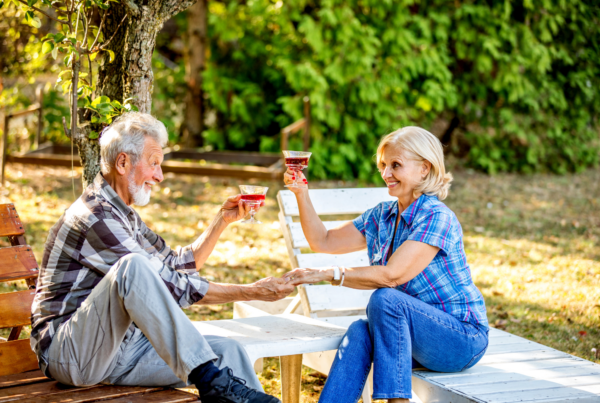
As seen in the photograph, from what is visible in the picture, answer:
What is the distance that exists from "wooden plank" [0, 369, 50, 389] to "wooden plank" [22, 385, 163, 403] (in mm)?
254

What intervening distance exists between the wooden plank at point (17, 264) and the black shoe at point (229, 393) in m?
1.16

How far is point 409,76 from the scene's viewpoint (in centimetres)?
1037

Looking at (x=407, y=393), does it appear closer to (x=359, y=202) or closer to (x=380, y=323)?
(x=380, y=323)

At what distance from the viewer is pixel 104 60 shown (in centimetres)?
341

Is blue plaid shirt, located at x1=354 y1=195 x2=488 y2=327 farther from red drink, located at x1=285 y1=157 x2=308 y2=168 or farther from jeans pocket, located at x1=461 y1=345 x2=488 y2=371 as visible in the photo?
red drink, located at x1=285 y1=157 x2=308 y2=168

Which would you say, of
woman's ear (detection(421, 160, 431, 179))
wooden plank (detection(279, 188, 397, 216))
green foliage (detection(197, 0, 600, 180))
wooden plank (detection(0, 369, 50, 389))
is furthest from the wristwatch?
green foliage (detection(197, 0, 600, 180))

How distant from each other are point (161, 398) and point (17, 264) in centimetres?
105

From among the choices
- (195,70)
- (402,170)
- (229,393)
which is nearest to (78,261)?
(229,393)

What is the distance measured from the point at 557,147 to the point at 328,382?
36.9ft

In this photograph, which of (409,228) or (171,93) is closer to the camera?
(409,228)

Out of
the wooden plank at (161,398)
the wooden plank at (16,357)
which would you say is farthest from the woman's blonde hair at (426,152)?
the wooden plank at (16,357)

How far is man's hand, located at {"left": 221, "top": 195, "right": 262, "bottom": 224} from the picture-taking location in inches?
124

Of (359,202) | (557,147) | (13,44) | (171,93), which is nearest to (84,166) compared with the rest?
(359,202)

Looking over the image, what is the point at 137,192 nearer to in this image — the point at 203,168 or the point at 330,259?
the point at 330,259
